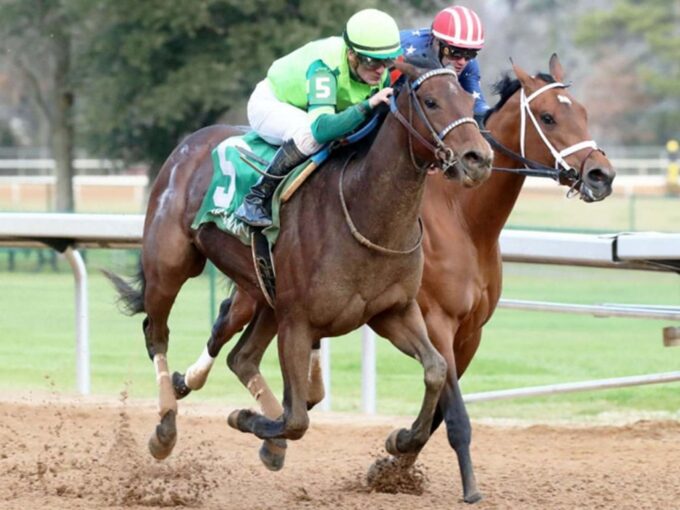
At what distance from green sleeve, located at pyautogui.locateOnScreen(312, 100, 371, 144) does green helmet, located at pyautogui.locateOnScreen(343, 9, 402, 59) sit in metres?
0.21

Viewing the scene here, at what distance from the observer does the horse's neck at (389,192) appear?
5.15 meters

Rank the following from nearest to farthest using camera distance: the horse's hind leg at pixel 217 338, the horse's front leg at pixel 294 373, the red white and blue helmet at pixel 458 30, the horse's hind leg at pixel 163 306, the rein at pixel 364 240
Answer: the rein at pixel 364 240 → the horse's front leg at pixel 294 373 → the red white and blue helmet at pixel 458 30 → the horse's hind leg at pixel 163 306 → the horse's hind leg at pixel 217 338

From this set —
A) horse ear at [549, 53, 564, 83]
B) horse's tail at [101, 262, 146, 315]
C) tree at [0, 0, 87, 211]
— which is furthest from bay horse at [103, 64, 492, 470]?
tree at [0, 0, 87, 211]

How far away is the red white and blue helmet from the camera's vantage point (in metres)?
5.79

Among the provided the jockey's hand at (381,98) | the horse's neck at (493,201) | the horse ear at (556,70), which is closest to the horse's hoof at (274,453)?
the horse's neck at (493,201)

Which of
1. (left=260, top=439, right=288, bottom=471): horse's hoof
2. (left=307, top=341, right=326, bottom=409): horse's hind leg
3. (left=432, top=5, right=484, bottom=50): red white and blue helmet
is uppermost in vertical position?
(left=432, top=5, right=484, bottom=50): red white and blue helmet

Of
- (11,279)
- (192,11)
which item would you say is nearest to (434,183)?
(11,279)

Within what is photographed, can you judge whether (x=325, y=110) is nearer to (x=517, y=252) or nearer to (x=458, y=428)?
(x=458, y=428)

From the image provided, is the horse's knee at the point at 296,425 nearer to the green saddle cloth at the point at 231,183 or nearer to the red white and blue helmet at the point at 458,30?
the green saddle cloth at the point at 231,183

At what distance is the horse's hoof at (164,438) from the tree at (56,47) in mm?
15443

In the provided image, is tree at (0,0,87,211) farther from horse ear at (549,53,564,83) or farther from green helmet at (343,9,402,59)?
green helmet at (343,9,402,59)

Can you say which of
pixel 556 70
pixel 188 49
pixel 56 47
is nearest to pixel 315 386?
pixel 556 70

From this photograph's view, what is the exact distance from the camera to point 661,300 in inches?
594

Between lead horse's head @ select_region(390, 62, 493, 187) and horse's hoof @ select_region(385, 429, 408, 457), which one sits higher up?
lead horse's head @ select_region(390, 62, 493, 187)
